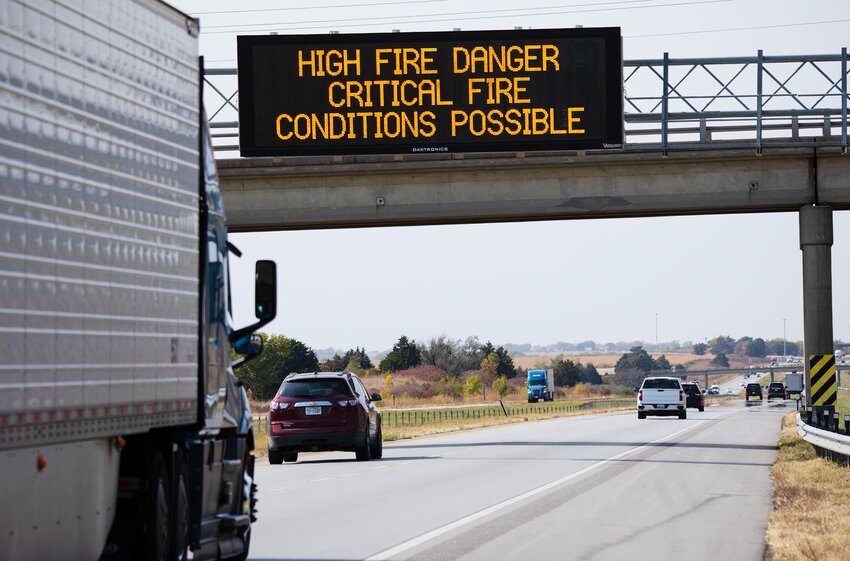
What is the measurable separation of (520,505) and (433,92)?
1411 cm

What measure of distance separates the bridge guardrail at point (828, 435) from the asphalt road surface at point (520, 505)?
43.9 inches

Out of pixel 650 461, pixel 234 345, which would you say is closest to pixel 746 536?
pixel 234 345

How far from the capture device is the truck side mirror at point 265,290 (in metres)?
11.9

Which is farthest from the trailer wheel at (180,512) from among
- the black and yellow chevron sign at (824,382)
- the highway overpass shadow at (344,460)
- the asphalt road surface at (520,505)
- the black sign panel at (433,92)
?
the black and yellow chevron sign at (824,382)

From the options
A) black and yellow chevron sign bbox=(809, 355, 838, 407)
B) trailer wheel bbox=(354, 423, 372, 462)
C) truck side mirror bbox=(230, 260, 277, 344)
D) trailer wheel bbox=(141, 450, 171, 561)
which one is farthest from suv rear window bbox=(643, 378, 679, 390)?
trailer wheel bbox=(141, 450, 171, 561)

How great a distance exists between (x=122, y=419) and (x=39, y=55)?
7.58 feet

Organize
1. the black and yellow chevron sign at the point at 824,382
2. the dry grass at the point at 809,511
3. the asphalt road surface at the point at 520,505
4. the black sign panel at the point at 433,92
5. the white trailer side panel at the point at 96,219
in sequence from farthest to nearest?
1. the black and yellow chevron sign at the point at 824,382
2. the black sign panel at the point at 433,92
3. the asphalt road surface at the point at 520,505
4. the dry grass at the point at 809,511
5. the white trailer side panel at the point at 96,219

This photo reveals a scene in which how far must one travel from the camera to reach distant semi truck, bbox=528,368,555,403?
123m

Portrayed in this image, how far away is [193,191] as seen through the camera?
34.8ft

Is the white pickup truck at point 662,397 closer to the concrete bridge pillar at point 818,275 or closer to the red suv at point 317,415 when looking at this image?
the concrete bridge pillar at point 818,275

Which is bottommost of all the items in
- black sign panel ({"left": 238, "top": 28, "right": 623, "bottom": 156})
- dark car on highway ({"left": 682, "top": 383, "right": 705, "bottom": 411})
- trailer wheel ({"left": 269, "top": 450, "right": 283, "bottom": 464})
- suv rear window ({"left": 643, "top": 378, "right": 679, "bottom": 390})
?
dark car on highway ({"left": 682, "top": 383, "right": 705, "bottom": 411})

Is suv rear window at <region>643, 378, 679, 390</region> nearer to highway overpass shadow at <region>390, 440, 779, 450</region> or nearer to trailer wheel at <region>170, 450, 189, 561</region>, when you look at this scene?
highway overpass shadow at <region>390, 440, 779, 450</region>

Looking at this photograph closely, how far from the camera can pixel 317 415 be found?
1086 inches

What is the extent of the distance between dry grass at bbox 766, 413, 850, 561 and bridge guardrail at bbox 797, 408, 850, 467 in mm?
251
